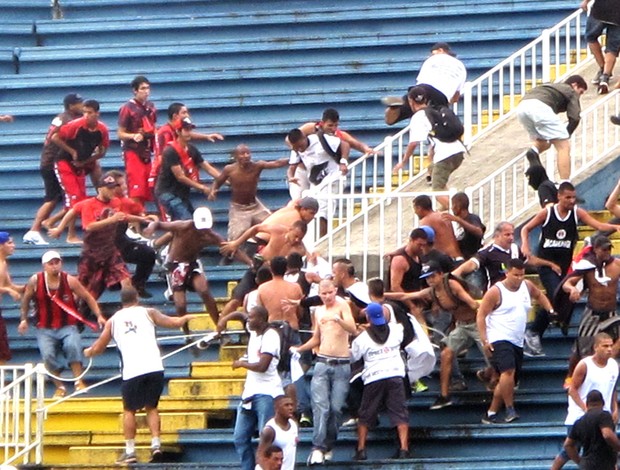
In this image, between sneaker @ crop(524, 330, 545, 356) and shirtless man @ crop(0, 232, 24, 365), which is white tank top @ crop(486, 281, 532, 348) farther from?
shirtless man @ crop(0, 232, 24, 365)

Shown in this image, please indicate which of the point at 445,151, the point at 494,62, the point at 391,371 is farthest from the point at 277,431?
the point at 494,62

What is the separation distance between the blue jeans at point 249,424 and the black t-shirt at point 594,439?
96.9 inches

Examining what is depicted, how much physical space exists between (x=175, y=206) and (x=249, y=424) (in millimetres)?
4019

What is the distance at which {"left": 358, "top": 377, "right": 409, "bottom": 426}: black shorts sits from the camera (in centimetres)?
1831

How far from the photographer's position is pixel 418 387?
62.5 feet

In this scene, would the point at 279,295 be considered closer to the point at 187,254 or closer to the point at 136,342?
the point at 136,342

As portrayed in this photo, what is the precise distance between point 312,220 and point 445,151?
4.50 ft

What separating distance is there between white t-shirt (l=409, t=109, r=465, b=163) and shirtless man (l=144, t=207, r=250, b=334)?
2.13m

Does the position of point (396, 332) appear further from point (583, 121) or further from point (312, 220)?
point (583, 121)

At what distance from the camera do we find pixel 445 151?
21062 mm

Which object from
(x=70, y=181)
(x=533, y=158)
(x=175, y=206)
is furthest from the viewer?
(x=70, y=181)

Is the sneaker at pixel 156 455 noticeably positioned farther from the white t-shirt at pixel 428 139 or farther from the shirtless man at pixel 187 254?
the white t-shirt at pixel 428 139

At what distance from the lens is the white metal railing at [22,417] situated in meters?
19.4

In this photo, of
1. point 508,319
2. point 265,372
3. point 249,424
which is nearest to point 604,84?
point 508,319
